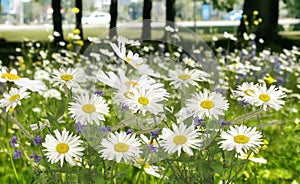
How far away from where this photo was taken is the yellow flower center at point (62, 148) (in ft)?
5.41

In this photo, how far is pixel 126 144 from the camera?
5.45 feet

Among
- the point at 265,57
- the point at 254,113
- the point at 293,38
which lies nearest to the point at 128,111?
the point at 254,113

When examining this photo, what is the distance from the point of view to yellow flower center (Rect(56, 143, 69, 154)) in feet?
5.41

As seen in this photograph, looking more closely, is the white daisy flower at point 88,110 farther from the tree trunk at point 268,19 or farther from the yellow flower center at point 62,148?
the tree trunk at point 268,19

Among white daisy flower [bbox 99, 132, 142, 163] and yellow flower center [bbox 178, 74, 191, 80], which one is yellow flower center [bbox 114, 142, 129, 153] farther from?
yellow flower center [bbox 178, 74, 191, 80]

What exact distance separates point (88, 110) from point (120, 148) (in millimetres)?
140

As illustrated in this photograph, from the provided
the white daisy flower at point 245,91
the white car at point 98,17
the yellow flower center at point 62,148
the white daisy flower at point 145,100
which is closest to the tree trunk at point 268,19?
the white car at point 98,17

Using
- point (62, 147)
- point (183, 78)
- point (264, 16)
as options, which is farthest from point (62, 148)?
point (264, 16)

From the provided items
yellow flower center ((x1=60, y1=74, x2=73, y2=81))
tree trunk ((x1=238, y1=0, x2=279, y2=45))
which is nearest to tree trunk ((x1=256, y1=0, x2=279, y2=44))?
tree trunk ((x1=238, y1=0, x2=279, y2=45))

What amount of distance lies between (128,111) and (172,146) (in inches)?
9.6

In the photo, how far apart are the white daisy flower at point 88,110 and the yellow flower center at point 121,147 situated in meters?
0.08

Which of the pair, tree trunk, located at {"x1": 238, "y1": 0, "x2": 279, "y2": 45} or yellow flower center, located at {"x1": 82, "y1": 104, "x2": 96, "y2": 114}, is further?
tree trunk, located at {"x1": 238, "y1": 0, "x2": 279, "y2": 45}

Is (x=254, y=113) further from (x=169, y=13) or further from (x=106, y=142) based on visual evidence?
(x=169, y=13)

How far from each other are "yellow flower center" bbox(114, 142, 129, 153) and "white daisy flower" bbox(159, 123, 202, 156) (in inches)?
3.8
